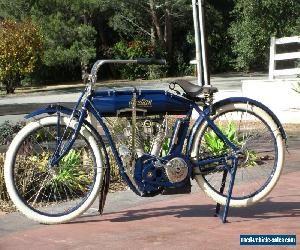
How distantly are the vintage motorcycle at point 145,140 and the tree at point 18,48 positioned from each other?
81.0 ft

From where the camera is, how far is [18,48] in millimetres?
29625

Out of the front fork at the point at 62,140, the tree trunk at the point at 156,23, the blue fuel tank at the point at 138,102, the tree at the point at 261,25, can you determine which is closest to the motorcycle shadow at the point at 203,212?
the front fork at the point at 62,140

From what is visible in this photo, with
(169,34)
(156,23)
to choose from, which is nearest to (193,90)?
(156,23)

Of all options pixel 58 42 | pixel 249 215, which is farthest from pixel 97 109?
pixel 58 42

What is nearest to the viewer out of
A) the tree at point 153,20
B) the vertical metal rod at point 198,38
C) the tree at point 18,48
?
the vertical metal rod at point 198,38

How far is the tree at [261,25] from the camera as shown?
1520cm

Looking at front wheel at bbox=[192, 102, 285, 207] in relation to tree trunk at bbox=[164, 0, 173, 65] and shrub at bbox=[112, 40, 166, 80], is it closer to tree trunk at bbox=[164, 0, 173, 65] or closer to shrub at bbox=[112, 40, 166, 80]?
tree trunk at bbox=[164, 0, 173, 65]

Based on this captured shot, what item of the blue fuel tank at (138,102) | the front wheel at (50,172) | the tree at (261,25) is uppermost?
the tree at (261,25)

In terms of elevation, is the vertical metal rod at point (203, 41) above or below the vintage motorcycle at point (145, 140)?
above

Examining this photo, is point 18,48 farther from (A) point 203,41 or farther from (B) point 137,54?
(A) point 203,41

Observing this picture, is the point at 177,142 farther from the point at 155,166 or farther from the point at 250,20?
the point at 250,20

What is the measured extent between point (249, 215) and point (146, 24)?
33.0 meters

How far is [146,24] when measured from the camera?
37.6 meters

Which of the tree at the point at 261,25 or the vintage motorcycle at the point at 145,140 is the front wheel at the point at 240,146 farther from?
the tree at the point at 261,25
